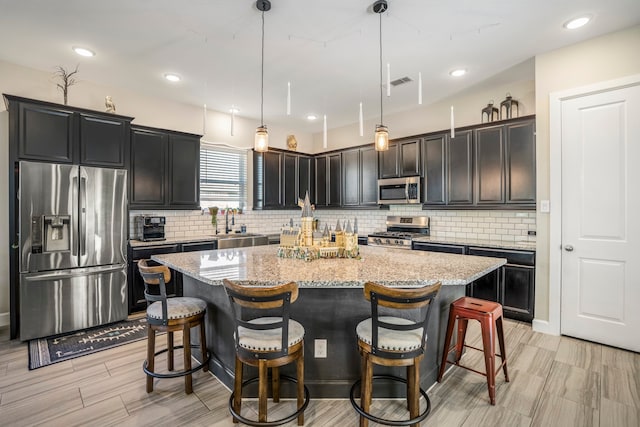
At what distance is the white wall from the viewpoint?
3047 mm

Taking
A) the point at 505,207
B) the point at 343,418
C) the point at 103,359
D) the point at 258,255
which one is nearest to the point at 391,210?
the point at 505,207

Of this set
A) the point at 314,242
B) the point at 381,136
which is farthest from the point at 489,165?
the point at 314,242

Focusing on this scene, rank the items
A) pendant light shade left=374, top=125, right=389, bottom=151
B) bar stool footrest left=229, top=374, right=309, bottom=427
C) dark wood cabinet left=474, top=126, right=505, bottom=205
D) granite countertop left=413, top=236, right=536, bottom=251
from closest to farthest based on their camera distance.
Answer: bar stool footrest left=229, top=374, right=309, bottom=427
pendant light shade left=374, top=125, right=389, bottom=151
granite countertop left=413, top=236, right=536, bottom=251
dark wood cabinet left=474, top=126, right=505, bottom=205

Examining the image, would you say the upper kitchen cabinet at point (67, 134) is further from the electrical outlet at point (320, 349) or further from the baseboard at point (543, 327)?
the baseboard at point (543, 327)

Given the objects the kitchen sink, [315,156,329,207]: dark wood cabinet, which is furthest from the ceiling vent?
the kitchen sink

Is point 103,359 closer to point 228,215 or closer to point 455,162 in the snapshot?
point 228,215

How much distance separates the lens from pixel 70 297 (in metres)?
3.45

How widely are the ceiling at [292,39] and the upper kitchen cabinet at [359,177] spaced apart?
1.37m

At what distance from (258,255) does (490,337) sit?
6.44 feet

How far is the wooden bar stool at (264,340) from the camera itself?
1740mm

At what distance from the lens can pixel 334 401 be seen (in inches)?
89.0

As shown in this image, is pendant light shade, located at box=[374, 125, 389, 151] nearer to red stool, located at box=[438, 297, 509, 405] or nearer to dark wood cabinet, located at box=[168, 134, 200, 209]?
red stool, located at box=[438, 297, 509, 405]

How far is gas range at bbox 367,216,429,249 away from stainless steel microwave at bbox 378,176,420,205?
436 mm

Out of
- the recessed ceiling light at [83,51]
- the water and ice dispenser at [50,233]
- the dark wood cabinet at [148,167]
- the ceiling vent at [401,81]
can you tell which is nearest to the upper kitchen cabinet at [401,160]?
the ceiling vent at [401,81]
